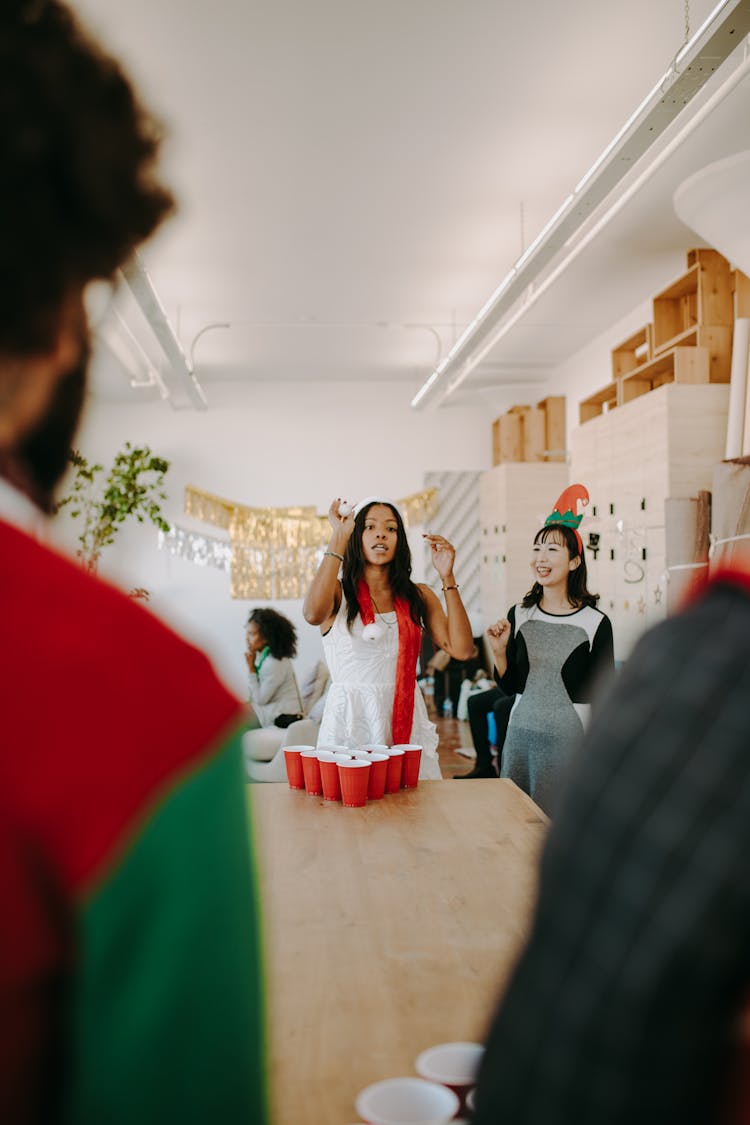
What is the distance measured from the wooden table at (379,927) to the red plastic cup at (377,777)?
4 centimetres

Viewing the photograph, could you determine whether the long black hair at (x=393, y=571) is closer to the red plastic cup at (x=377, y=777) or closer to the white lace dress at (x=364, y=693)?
the white lace dress at (x=364, y=693)

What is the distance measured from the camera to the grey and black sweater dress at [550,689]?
306 cm

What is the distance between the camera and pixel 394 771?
2406 millimetres

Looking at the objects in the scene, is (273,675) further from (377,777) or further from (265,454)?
(265,454)

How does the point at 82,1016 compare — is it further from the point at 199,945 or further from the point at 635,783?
the point at 635,783

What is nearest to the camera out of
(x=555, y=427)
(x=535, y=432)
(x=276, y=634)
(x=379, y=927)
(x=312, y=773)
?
(x=379, y=927)

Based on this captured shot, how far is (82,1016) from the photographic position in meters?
0.43

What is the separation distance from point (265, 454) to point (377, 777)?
7.67 meters

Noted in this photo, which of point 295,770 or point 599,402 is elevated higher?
point 599,402

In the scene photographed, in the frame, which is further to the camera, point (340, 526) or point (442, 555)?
point (442, 555)

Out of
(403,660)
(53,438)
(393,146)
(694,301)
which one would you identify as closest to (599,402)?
(694,301)

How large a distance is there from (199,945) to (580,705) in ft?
9.26

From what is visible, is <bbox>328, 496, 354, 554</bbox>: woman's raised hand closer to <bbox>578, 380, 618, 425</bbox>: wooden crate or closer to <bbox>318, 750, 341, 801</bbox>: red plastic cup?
<bbox>318, 750, 341, 801</bbox>: red plastic cup

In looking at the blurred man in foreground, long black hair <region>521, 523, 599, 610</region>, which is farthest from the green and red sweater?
long black hair <region>521, 523, 599, 610</region>
